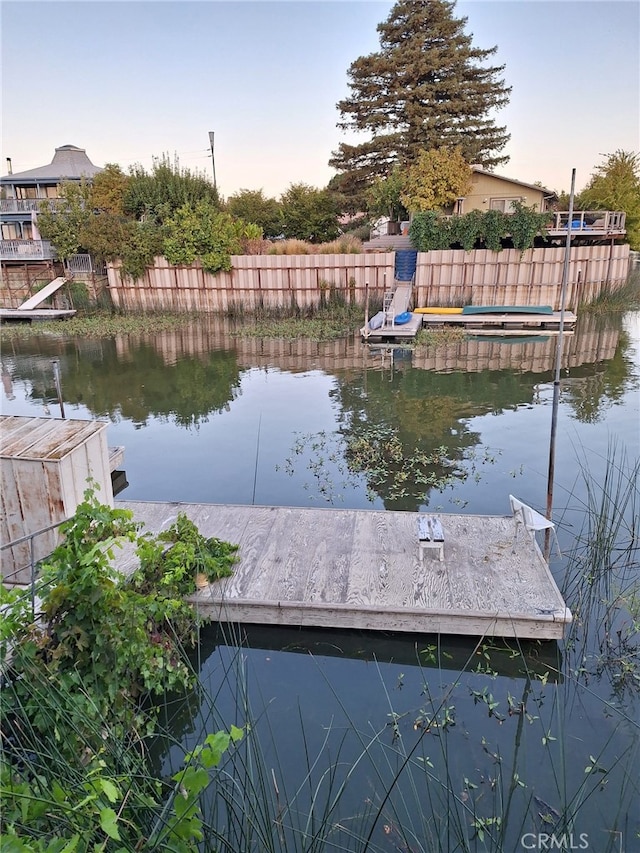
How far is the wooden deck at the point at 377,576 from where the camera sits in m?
3.77

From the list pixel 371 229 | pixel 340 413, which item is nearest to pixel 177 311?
pixel 371 229

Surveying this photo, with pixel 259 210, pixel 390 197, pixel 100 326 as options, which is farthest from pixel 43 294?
pixel 390 197

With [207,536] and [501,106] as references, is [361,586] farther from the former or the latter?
[501,106]

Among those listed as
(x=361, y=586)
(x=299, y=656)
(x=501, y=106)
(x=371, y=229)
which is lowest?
(x=299, y=656)

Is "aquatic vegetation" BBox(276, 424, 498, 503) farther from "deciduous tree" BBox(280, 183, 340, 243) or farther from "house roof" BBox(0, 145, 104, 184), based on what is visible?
"house roof" BBox(0, 145, 104, 184)

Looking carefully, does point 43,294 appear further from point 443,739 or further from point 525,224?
point 443,739

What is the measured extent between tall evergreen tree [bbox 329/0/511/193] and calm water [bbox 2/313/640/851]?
12.7m

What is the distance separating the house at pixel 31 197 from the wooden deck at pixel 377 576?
17.1 m

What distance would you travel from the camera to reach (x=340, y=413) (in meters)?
8.84

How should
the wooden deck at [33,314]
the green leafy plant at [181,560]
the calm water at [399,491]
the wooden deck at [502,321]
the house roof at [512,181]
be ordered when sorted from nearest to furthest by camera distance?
the calm water at [399,491] → the green leafy plant at [181,560] → the wooden deck at [502,321] → the wooden deck at [33,314] → the house roof at [512,181]

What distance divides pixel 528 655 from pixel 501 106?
85.5ft

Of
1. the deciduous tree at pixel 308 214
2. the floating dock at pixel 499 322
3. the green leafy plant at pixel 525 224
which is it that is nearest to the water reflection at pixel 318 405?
the floating dock at pixel 499 322

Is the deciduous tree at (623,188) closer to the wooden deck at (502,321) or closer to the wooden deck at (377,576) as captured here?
the wooden deck at (502,321)

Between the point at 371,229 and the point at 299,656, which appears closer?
the point at 299,656
